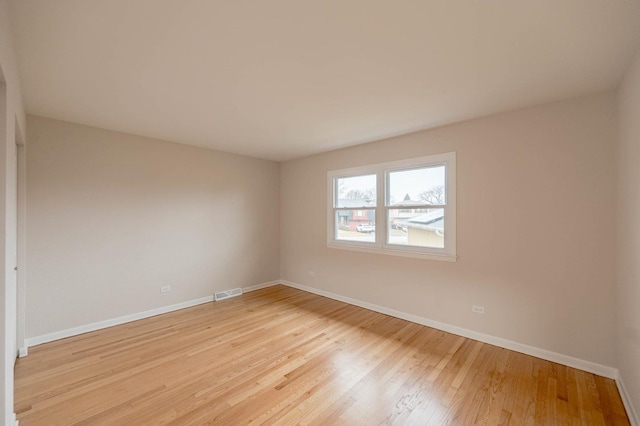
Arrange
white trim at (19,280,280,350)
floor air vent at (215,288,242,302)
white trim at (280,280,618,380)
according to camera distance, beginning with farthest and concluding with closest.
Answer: floor air vent at (215,288,242,302), white trim at (19,280,280,350), white trim at (280,280,618,380)

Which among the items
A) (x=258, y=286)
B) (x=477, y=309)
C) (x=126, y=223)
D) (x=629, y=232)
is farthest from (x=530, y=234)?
(x=126, y=223)

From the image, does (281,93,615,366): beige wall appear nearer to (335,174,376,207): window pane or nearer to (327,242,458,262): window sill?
(327,242,458,262): window sill

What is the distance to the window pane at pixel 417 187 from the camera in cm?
346

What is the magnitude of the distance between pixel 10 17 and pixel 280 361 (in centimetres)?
321

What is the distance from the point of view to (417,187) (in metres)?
3.67

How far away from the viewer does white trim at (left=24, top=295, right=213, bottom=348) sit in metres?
3.00

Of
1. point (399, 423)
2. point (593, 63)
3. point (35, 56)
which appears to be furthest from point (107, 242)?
point (593, 63)

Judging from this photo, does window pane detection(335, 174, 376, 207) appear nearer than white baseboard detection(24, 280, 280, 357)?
No

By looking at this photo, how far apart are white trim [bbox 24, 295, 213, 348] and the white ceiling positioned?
2584 millimetres

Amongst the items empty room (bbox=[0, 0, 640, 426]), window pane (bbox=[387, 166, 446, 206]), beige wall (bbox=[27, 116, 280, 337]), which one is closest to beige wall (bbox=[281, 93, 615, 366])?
empty room (bbox=[0, 0, 640, 426])

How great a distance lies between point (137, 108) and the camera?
9.18ft

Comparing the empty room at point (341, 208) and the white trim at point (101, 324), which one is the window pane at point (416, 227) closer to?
the empty room at point (341, 208)

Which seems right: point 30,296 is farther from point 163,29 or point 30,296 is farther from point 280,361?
point 163,29

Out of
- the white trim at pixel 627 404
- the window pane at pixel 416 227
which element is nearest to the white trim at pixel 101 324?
the window pane at pixel 416 227
